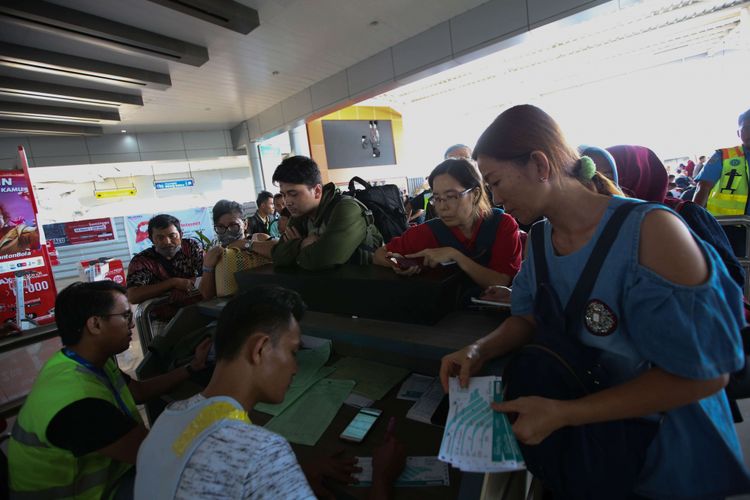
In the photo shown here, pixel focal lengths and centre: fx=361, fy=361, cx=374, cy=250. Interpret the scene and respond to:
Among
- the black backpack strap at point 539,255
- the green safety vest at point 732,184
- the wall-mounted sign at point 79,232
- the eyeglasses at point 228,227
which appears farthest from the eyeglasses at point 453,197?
the wall-mounted sign at point 79,232

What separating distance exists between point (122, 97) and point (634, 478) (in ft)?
29.5

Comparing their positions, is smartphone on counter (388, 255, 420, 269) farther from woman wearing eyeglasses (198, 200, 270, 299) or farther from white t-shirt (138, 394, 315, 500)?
woman wearing eyeglasses (198, 200, 270, 299)

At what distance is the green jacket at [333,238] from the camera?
5.63ft

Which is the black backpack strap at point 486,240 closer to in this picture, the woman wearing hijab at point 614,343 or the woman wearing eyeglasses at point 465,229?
the woman wearing eyeglasses at point 465,229

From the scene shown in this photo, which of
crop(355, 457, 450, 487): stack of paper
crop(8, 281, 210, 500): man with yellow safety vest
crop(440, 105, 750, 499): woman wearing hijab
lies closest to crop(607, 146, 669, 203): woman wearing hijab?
crop(440, 105, 750, 499): woman wearing hijab

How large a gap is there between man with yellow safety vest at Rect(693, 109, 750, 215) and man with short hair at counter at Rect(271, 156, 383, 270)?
10.5 feet

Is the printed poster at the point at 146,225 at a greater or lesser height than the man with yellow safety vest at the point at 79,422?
greater

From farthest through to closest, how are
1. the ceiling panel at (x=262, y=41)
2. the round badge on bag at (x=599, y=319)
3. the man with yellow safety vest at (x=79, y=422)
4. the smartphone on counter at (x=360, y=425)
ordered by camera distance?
1. the ceiling panel at (x=262, y=41)
2. the man with yellow safety vest at (x=79, y=422)
3. the smartphone on counter at (x=360, y=425)
4. the round badge on bag at (x=599, y=319)

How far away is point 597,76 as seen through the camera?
1427 cm

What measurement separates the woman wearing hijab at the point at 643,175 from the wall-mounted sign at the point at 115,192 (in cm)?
1837

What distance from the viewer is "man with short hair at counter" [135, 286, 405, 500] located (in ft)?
2.57

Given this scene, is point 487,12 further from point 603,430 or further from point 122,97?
point 122,97

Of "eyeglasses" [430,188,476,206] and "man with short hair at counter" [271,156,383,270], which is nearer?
"man with short hair at counter" [271,156,383,270]

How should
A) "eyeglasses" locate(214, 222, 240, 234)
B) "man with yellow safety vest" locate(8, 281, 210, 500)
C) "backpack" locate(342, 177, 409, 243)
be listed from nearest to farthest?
"man with yellow safety vest" locate(8, 281, 210, 500)
"backpack" locate(342, 177, 409, 243)
"eyeglasses" locate(214, 222, 240, 234)
